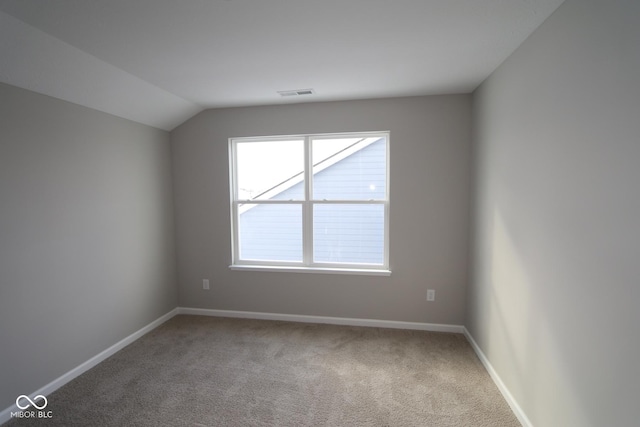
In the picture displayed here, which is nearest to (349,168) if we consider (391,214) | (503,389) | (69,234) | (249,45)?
(391,214)

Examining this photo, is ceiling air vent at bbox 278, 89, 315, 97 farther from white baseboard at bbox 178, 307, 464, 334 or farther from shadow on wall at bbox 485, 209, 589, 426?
white baseboard at bbox 178, 307, 464, 334

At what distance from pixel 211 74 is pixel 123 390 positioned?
250 centimetres

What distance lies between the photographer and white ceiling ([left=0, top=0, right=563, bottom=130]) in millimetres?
1447

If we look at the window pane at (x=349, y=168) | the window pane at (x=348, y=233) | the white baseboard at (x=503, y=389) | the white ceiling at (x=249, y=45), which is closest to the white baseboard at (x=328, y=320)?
the white baseboard at (x=503, y=389)

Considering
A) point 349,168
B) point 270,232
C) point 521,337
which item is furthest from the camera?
point 270,232

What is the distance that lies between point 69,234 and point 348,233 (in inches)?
97.5

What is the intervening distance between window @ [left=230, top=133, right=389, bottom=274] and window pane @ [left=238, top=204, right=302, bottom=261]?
0.01 meters

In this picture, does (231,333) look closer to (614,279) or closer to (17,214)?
(17,214)

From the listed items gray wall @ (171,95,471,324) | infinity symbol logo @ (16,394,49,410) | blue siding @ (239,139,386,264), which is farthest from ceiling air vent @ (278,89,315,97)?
infinity symbol logo @ (16,394,49,410)

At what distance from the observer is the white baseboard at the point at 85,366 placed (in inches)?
72.2

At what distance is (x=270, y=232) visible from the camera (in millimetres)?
3316

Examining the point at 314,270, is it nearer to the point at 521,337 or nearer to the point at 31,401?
the point at 521,337

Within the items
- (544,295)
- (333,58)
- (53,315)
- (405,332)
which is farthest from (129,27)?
(405,332)

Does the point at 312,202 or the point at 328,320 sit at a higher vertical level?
the point at 312,202
